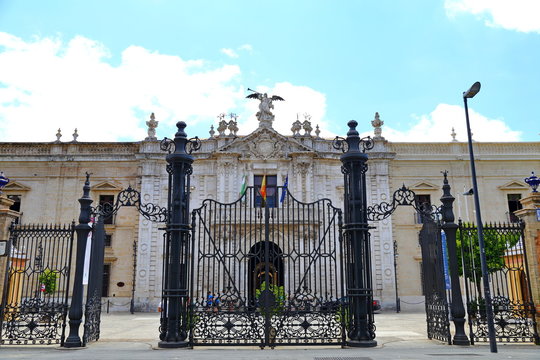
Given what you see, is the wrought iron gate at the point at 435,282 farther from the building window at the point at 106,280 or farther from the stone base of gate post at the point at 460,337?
the building window at the point at 106,280

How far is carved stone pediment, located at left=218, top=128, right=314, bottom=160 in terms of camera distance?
27.6m

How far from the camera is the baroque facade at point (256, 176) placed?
2709 cm

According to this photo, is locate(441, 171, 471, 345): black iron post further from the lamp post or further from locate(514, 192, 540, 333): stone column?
locate(514, 192, 540, 333): stone column

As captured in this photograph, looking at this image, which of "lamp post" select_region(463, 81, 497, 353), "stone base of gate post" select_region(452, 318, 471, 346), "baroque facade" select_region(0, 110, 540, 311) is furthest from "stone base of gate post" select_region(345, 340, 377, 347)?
"baroque facade" select_region(0, 110, 540, 311)

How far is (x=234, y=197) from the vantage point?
27109 millimetres

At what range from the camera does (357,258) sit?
9.55 meters

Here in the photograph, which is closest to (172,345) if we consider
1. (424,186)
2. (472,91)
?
(472,91)

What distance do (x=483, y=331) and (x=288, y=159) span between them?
58.8 ft

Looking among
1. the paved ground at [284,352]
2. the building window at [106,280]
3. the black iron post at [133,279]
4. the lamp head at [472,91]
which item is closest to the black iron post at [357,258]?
the paved ground at [284,352]

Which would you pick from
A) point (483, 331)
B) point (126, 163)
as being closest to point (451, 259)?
point (483, 331)

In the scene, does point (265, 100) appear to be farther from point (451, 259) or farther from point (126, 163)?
point (451, 259)

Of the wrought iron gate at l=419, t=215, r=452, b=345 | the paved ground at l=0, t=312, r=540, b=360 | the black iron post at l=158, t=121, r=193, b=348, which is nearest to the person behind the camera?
the paved ground at l=0, t=312, r=540, b=360

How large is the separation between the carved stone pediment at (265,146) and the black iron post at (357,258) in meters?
17.3

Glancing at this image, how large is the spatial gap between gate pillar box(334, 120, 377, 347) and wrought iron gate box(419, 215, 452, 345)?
1.71 metres
